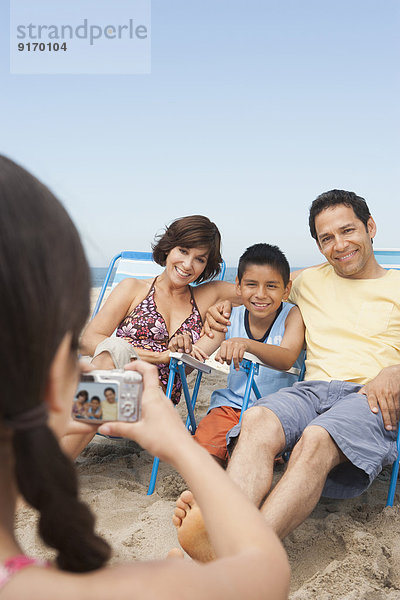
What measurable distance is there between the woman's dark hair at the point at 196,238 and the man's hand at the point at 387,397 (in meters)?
1.24

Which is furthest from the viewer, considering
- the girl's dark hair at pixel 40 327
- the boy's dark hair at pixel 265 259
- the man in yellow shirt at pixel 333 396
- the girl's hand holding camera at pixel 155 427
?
the boy's dark hair at pixel 265 259

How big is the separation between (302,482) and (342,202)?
155cm

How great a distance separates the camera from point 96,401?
829mm

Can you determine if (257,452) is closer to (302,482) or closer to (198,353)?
(302,482)

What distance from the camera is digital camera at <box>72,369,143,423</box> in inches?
32.1

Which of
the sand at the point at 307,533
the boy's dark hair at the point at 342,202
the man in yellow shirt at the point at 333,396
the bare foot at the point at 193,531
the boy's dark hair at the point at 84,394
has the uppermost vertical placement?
the boy's dark hair at the point at 342,202

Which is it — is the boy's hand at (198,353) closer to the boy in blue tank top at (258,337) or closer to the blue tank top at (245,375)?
the boy in blue tank top at (258,337)

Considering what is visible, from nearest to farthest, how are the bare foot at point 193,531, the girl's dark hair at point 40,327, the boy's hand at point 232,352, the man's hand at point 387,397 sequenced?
the girl's dark hair at point 40,327
the bare foot at point 193,531
the man's hand at point 387,397
the boy's hand at point 232,352

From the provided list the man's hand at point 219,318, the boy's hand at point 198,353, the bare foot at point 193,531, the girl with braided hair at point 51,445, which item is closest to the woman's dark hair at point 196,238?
the man's hand at point 219,318

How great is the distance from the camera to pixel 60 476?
1.88 feet

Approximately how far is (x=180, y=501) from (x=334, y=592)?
1.91 ft

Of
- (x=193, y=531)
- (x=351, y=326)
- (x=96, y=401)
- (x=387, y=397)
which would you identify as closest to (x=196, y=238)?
(x=351, y=326)

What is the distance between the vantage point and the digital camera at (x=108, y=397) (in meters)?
0.81

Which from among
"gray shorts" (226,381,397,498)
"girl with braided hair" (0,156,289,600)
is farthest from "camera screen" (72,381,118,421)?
"gray shorts" (226,381,397,498)
